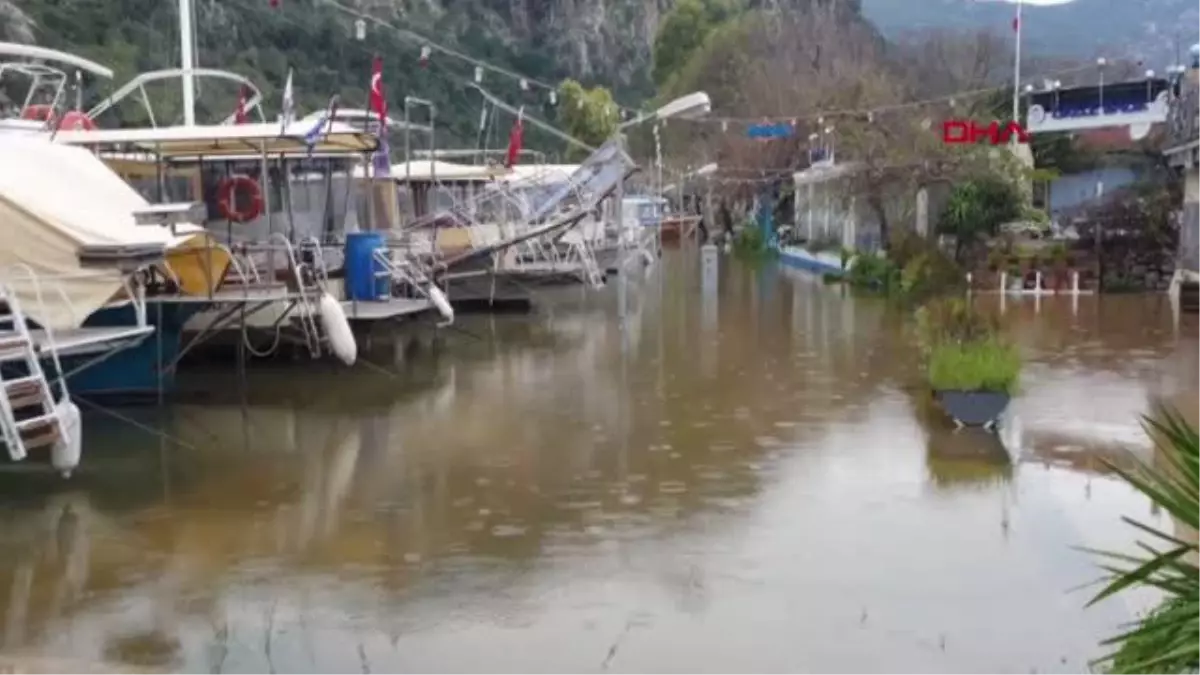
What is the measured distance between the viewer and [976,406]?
14914 mm

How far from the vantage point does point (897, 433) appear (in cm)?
1496

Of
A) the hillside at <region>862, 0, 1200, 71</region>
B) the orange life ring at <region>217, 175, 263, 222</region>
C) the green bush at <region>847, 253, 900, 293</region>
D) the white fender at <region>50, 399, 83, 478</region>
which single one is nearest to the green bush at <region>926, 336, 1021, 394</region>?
the white fender at <region>50, 399, 83, 478</region>

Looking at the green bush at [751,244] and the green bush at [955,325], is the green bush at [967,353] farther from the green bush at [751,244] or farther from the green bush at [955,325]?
the green bush at [751,244]

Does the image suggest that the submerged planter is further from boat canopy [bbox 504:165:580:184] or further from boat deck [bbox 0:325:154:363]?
boat canopy [bbox 504:165:580:184]

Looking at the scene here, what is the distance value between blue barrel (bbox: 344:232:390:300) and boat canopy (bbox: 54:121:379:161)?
130 cm

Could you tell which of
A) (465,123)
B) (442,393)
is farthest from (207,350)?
(465,123)

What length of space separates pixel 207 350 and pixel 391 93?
133 ft

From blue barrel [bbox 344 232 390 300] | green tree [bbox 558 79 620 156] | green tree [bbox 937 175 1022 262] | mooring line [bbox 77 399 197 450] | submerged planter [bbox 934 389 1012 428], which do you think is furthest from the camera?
green tree [bbox 558 79 620 156]

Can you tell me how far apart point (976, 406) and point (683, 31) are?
72695mm

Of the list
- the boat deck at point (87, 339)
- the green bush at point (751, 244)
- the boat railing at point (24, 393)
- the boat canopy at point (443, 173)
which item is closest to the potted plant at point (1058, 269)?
the boat canopy at point (443, 173)

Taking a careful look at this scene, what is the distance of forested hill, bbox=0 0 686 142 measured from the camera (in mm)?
49719

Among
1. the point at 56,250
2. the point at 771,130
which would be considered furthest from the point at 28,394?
the point at 771,130

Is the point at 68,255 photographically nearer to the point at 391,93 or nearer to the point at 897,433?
the point at 897,433

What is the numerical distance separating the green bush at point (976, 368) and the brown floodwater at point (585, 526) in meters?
0.50
